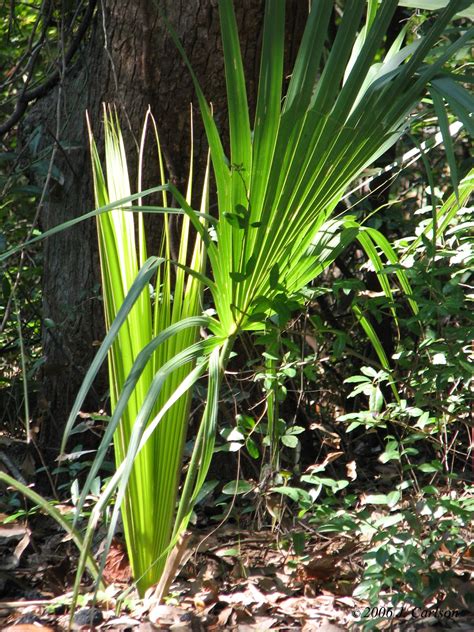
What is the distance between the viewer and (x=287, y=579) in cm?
179

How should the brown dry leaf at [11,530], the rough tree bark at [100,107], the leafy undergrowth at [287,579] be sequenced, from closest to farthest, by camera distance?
the leafy undergrowth at [287,579], the brown dry leaf at [11,530], the rough tree bark at [100,107]

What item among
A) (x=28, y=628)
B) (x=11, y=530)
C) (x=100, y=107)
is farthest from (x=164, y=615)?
(x=100, y=107)

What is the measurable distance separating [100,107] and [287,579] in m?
1.49

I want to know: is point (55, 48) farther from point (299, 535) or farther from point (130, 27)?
point (299, 535)

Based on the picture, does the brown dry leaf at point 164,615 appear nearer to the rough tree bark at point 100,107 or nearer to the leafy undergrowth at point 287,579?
the leafy undergrowth at point 287,579

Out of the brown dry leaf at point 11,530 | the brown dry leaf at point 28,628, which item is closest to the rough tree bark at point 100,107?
the brown dry leaf at point 11,530

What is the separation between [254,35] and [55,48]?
1368 millimetres

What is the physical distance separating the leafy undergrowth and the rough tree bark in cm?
54

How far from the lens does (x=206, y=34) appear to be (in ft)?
7.28

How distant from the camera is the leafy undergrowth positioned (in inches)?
61.1

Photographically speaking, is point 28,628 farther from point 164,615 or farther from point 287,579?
point 287,579

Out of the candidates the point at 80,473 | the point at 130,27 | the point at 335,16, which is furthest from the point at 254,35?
the point at 80,473

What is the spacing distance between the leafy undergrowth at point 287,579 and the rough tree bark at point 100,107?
54 cm

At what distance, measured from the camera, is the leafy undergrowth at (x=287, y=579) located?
155 cm
